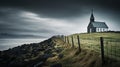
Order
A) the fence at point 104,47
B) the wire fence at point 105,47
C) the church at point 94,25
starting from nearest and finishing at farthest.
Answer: the fence at point 104,47 < the wire fence at point 105,47 < the church at point 94,25

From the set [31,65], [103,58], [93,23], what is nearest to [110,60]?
[103,58]

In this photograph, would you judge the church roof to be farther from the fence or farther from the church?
the fence

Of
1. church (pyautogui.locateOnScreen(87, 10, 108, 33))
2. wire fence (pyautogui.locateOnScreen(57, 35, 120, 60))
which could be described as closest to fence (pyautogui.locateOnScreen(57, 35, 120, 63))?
wire fence (pyautogui.locateOnScreen(57, 35, 120, 60))

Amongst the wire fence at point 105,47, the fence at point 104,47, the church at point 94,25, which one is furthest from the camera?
the church at point 94,25

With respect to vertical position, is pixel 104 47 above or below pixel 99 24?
below

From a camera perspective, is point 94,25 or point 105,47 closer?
point 105,47

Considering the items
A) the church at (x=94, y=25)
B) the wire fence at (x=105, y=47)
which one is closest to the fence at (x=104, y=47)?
the wire fence at (x=105, y=47)

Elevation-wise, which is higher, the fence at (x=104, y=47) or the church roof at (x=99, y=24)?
the church roof at (x=99, y=24)

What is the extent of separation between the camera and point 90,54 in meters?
17.6

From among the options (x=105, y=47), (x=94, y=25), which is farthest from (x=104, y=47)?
(x=94, y=25)

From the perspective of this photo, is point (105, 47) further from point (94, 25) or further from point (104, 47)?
point (94, 25)

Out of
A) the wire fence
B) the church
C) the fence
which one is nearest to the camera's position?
the fence

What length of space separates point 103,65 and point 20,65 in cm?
1210

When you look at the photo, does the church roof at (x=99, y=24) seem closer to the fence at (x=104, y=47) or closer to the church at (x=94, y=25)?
the church at (x=94, y=25)
